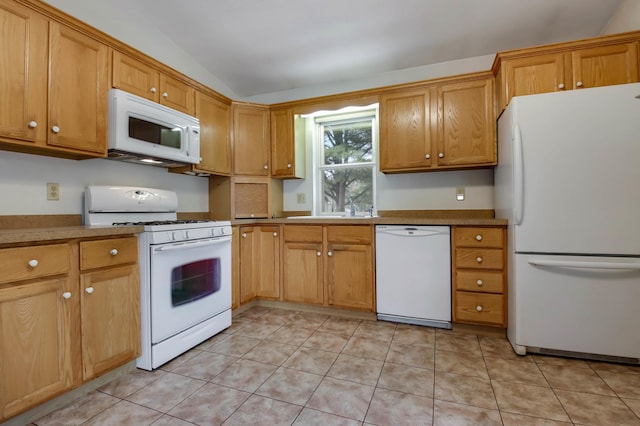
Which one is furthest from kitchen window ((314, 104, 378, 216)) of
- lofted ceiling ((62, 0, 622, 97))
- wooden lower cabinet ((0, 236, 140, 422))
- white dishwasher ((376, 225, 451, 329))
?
wooden lower cabinet ((0, 236, 140, 422))

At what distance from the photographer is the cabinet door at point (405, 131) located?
2762mm

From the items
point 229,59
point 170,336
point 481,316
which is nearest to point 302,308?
point 170,336

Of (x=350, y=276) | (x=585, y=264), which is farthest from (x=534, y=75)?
(x=350, y=276)

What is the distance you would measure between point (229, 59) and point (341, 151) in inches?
59.3

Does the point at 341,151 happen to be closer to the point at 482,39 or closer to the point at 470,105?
the point at 470,105

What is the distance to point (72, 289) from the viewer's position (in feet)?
5.07

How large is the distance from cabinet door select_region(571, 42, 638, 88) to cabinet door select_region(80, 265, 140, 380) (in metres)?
3.28

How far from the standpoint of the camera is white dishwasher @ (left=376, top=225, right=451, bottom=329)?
2482 mm

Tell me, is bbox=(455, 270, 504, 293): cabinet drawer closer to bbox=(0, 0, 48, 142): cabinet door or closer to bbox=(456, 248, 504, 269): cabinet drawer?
bbox=(456, 248, 504, 269): cabinet drawer

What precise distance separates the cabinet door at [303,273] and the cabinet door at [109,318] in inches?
54.5

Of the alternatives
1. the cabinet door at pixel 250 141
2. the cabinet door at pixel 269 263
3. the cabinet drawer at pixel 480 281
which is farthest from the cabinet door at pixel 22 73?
the cabinet drawer at pixel 480 281

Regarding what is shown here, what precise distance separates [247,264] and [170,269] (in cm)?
103

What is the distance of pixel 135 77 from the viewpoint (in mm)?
2164

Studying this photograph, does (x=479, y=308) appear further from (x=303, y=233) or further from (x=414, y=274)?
(x=303, y=233)
